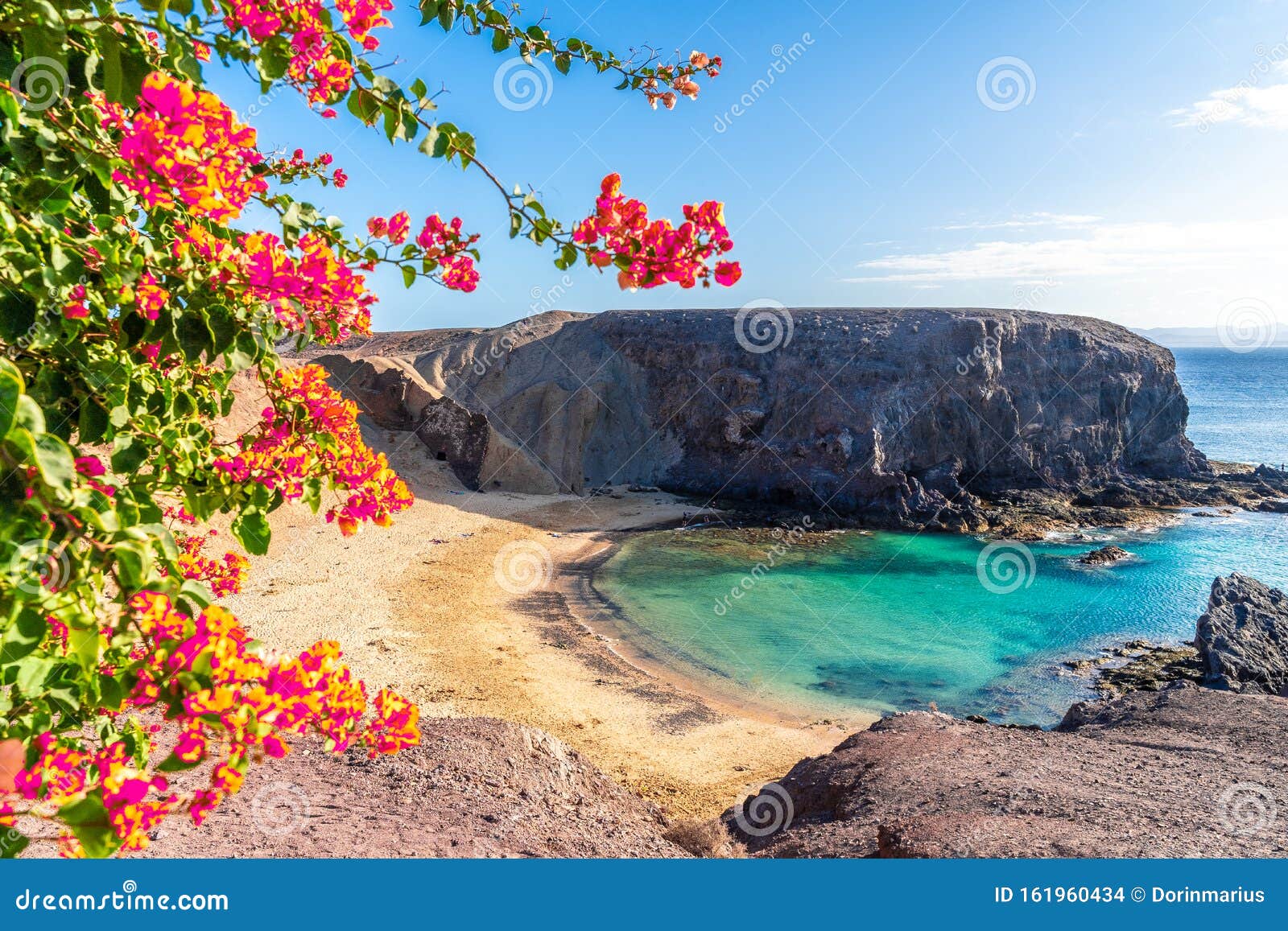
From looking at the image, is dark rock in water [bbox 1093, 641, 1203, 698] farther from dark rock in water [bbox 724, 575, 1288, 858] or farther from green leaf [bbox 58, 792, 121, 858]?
green leaf [bbox 58, 792, 121, 858]

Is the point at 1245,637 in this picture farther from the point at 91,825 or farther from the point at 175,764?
the point at 91,825

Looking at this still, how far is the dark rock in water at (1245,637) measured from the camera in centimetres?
1366

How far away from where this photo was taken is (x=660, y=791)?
10.7m

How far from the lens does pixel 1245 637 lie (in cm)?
1470

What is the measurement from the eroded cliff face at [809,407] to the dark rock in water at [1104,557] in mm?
5631

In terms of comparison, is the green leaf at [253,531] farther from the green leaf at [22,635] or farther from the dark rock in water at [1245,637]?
the dark rock in water at [1245,637]

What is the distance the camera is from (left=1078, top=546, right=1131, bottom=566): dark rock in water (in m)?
26.0

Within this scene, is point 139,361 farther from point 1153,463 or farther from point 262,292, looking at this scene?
point 1153,463

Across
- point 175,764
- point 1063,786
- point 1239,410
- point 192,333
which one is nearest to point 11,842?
point 175,764

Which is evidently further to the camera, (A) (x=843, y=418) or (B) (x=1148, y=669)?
(A) (x=843, y=418)

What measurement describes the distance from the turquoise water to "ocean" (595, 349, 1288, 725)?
0.06m

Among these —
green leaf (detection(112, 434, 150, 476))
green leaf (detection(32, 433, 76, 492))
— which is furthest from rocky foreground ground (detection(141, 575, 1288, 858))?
green leaf (detection(32, 433, 76, 492))

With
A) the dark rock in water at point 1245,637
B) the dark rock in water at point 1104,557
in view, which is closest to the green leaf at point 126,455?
the dark rock in water at point 1245,637

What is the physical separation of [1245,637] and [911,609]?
843 centimetres
